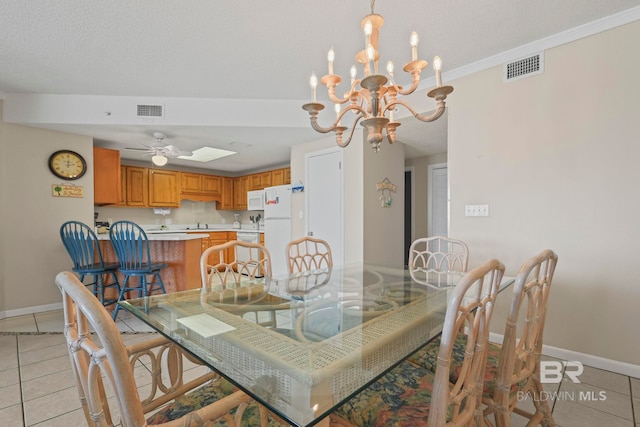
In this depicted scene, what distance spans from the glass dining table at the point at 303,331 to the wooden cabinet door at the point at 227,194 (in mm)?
5148

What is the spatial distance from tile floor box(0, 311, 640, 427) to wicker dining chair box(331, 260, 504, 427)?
926 millimetres

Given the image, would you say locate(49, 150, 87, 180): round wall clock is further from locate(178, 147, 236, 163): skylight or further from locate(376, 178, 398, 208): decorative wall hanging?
locate(376, 178, 398, 208): decorative wall hanging

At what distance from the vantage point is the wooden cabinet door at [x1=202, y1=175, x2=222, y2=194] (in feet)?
20.8

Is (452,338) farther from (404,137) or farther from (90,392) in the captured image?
(404,137)

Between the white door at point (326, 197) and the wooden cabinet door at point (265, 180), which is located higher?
the wooden cabinet door at point (265, 180)

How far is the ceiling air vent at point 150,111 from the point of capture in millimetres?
3337

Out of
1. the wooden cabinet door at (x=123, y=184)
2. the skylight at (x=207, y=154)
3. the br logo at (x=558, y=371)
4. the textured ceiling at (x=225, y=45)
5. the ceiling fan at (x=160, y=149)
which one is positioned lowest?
the br logo at (x=558, y=371)

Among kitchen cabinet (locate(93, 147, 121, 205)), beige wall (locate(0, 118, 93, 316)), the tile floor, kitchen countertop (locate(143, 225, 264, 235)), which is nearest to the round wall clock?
beige wall (locate(0, 118, 93, 316))

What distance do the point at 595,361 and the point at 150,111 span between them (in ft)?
15.1

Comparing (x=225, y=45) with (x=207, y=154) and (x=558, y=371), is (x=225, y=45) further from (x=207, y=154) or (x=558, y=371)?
(x=558, y=371)

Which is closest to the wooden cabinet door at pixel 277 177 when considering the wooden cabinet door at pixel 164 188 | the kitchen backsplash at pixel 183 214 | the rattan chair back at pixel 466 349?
the kitchen backsplash at pixel 183 214

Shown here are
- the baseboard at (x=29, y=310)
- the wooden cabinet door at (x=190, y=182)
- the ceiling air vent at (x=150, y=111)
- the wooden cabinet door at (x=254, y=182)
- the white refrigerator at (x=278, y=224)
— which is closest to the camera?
the baseboard at (x=29, y=310)

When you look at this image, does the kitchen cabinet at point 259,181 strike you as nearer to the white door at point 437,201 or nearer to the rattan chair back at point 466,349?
→ the white door at point 437,201

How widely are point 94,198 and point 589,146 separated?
5.32m
